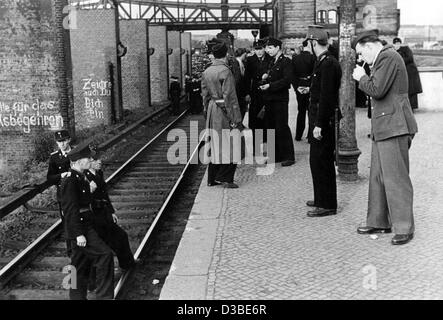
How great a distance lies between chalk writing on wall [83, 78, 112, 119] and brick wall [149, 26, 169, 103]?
8.83 metres

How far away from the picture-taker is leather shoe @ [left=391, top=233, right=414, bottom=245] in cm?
583

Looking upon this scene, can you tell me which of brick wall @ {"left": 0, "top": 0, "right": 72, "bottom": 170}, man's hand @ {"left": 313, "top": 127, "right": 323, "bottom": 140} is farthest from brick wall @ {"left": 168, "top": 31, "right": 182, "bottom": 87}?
man's hand @ {"left": 313, "top": 127, "right": 323, "bottom": 140}

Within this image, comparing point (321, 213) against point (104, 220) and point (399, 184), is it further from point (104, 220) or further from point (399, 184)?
point (104, 220)

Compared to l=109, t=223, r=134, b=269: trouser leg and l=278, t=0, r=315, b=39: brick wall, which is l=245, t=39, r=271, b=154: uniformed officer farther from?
l=278, t=0, r=315, b=39: brick wall

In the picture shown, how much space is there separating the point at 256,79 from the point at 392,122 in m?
5.46

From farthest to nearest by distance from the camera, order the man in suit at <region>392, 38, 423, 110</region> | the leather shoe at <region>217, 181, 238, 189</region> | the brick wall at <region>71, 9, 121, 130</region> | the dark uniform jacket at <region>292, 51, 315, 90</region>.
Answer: the brick wall at <region>71, 9, 121, 130</region>, the man in suit at <region>392, 38, 423, 110</region>, the dark uniform jacket at <region>292, 51, 315, 90</region>, the leather shoe at <region>217, 181, 238, 189</region>

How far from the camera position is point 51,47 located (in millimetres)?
15383

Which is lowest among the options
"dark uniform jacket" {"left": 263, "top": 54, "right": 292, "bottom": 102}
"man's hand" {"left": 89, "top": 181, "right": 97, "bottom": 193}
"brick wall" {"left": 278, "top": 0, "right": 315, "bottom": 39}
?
"man's hand" {"left": 89, "top": 181, "right": 97, "bottom": 193}

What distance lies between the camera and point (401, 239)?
230 inches

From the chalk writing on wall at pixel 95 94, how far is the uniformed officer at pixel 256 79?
9838 mm

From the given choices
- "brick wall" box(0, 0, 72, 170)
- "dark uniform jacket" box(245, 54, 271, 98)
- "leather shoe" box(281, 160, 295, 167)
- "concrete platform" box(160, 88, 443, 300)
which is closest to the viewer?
"concrete platform" box(160, 88, 443, 300)

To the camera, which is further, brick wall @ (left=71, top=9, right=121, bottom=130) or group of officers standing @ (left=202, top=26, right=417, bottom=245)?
brick wall @ (left=71, top=9, right=121, bottom=130)

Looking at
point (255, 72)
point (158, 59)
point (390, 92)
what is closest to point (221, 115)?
point (255, 72)
